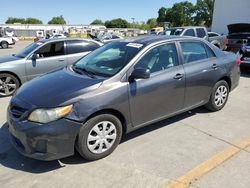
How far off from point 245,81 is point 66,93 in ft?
22.2

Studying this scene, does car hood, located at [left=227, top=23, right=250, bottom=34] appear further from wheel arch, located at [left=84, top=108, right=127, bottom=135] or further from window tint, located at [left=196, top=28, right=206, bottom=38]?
wheel arch, located at [left=84, top=108, right=127, bottom=135]

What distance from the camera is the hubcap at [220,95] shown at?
211 inches

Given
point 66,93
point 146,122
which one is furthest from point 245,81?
point 66,93

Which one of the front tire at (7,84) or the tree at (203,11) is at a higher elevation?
the tree at (203,11)

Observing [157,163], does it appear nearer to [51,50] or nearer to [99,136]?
[99,136]

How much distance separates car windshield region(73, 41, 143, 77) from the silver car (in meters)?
2.92

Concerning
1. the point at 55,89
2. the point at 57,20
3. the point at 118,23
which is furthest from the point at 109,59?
the point at 57,20

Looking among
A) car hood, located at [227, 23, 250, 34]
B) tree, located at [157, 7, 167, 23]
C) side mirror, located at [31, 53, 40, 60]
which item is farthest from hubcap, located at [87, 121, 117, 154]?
tree, located at [157, 7, 167, 23]

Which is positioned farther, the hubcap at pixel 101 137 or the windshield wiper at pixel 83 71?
the windshield wiper at pixel 83 71

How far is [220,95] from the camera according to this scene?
214 inches

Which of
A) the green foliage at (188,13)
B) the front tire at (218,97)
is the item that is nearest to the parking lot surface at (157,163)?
the front tire at (218,97)

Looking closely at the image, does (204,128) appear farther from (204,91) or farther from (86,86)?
(86,86)

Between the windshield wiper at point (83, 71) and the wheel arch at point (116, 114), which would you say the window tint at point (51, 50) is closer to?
the windshield wiper at point (83, 71)

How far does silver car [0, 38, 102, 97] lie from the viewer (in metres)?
6.96
